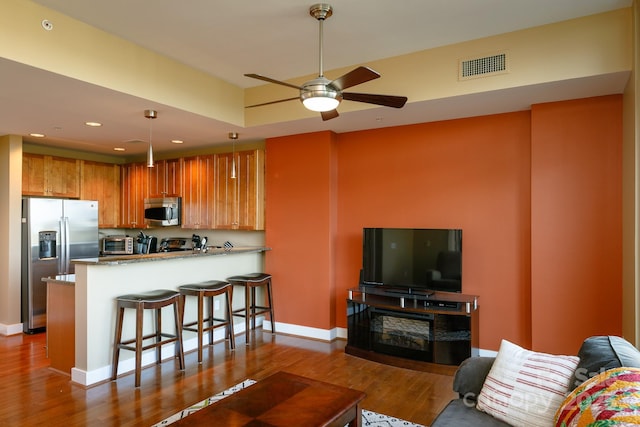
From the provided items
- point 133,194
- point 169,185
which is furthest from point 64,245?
point 169,185

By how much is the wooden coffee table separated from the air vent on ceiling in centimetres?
270

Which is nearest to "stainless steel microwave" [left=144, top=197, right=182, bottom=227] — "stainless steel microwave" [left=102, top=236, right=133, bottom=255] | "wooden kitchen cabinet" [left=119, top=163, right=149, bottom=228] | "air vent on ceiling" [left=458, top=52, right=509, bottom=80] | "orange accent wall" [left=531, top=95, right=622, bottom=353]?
"wooden kitchen cabinet" [left=119, top=163, right=149, bottom=228]

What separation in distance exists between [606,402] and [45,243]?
20.2ft

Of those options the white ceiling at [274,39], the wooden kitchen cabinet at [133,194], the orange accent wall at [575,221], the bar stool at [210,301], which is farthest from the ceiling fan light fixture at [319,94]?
the wooden kitchen cabinet at [133,194]

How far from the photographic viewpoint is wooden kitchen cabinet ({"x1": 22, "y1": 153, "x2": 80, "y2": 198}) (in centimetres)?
568

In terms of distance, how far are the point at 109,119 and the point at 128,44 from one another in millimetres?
1196

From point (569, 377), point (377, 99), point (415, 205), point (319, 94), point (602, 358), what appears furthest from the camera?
point (415, 205)

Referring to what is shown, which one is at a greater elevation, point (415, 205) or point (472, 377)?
point (415, 205)

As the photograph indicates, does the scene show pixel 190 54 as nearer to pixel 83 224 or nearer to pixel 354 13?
pixel 354 13

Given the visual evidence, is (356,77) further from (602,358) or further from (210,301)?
(210,301)

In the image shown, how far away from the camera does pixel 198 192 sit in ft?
19.8

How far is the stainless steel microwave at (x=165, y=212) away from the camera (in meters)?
6.18

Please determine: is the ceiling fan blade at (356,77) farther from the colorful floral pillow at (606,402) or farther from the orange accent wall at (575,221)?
the orange accent wall at (575,221)

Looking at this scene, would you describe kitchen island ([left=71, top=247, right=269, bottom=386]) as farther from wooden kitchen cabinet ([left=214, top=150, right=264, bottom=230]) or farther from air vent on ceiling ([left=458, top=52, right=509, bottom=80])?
air vent on ceiling ([left=458, top=52, right=509, bottom=80])
